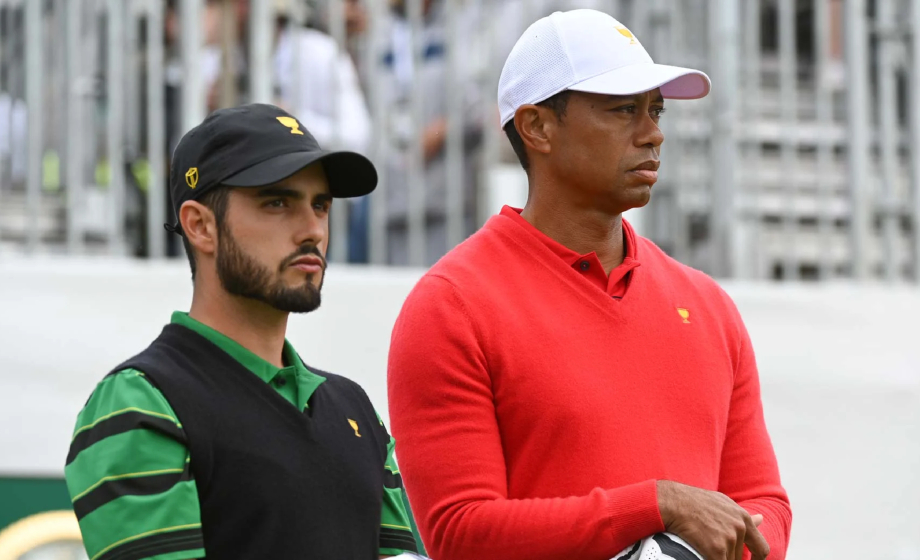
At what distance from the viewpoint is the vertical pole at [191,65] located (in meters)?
3.98

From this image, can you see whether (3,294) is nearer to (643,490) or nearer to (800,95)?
(643,490)

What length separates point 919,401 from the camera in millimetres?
4430

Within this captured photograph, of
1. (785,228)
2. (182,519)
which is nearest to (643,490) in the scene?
(182,519)

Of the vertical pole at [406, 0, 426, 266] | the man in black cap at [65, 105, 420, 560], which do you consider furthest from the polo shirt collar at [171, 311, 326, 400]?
the vertical pole at [406, 0, 426, 266]

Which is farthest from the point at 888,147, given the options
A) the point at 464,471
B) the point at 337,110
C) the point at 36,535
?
the point at 464,471

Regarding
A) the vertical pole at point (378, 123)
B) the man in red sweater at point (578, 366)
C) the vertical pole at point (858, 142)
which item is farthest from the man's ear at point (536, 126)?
the vertical pole at point (858, 142)

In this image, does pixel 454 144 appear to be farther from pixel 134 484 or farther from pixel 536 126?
pixel 134 484

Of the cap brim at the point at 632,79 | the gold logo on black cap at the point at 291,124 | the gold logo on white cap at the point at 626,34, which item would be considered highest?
the gold logo on white cap at the point at 626,34

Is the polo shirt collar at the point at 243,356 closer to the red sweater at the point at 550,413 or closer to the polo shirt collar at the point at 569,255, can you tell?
the red sweater at the point at 550,413

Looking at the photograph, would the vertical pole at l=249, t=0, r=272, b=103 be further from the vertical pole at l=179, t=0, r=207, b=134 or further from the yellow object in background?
the yellow object in background

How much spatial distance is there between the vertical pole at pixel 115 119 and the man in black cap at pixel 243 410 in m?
2.12

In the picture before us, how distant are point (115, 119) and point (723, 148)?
1.92m

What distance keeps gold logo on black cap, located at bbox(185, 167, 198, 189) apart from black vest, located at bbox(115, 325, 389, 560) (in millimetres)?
196

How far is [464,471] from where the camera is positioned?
2.03 metres
